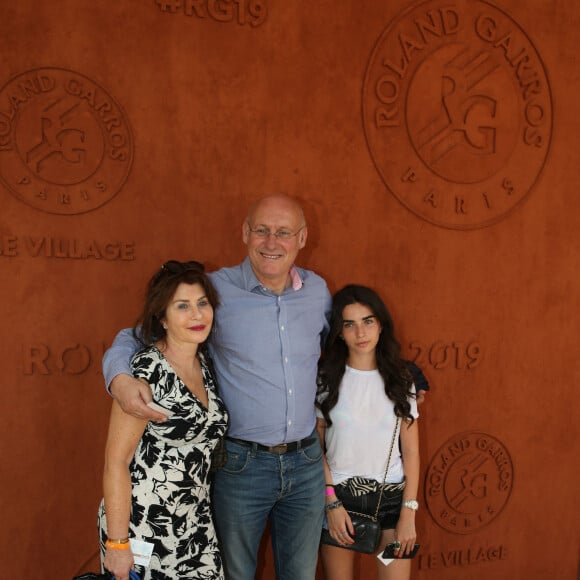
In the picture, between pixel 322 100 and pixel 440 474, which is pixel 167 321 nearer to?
pixel 322 100

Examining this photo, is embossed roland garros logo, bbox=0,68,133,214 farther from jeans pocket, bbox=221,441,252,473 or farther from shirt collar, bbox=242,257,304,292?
jeans pocket, bbox=221,441,252,473

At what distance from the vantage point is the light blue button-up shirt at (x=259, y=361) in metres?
2.20

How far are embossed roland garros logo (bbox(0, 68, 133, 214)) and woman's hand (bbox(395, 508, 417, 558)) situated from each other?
5.74 ft

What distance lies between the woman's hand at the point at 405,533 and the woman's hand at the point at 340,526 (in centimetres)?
19

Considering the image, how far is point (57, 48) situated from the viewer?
2318mm

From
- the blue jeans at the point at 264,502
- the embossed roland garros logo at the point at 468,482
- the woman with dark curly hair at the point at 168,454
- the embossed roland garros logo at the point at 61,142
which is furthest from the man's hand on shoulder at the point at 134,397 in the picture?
the embossed roland garros logo at the point at 468,482

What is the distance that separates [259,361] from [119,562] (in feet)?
2.62

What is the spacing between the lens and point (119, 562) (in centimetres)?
185

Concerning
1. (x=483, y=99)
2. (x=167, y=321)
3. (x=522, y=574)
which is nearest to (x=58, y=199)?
(x=167, y=321)

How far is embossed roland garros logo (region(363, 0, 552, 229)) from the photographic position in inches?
109

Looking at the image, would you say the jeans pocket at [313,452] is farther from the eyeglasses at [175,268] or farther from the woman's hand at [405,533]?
the eyeglasses at [175,268]

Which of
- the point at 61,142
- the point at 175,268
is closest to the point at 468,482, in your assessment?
the point at 175,268

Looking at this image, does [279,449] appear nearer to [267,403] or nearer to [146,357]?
[267,403]

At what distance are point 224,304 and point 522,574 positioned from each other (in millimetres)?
2328
